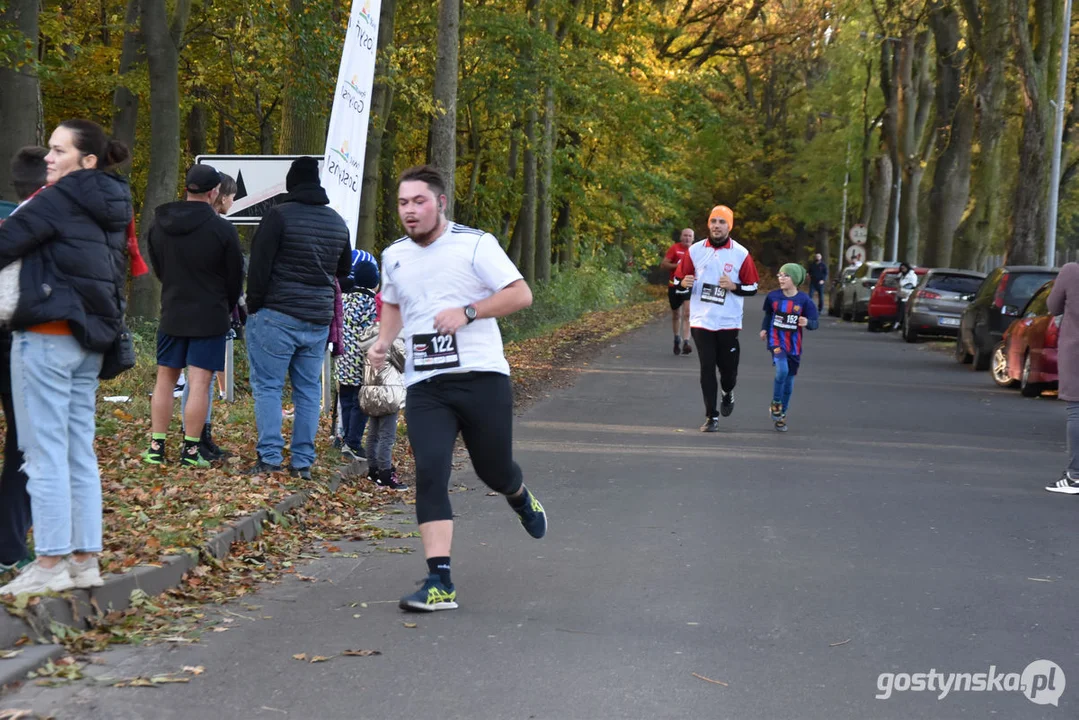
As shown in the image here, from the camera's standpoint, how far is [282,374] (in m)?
9.86

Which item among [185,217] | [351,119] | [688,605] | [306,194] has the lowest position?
[688,605]

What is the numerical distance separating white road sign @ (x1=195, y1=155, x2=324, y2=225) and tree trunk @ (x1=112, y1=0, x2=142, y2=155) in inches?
436

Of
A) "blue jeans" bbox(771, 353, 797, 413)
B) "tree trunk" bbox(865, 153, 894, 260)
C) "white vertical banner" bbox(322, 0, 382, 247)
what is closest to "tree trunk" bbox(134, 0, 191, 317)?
"white vertical banner" bbox(322, 0, 382, 247)

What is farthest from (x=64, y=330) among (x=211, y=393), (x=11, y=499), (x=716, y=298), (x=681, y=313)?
(x=681, y=313)

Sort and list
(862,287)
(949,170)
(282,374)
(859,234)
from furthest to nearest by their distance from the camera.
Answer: (859,234) < (862,287) < (949,170) < (282,374)

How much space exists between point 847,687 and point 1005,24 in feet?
93.5

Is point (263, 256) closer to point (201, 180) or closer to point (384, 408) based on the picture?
point (201, 180)

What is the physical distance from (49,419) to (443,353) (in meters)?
1.68

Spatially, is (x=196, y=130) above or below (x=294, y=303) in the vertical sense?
above

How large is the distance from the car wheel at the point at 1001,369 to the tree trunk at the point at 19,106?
13.1 m

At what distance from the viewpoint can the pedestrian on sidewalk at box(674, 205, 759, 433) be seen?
1398 centimetres

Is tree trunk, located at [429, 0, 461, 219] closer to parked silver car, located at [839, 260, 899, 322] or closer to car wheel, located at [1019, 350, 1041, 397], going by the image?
car wheel, located at [1019, 350, 1041, 397]

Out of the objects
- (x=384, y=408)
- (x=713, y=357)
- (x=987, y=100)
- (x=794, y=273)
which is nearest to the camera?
(x=384, y=408)

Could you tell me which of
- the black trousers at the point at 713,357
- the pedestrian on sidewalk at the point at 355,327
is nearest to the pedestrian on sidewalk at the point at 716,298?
the black trousers at the point at 713,357
